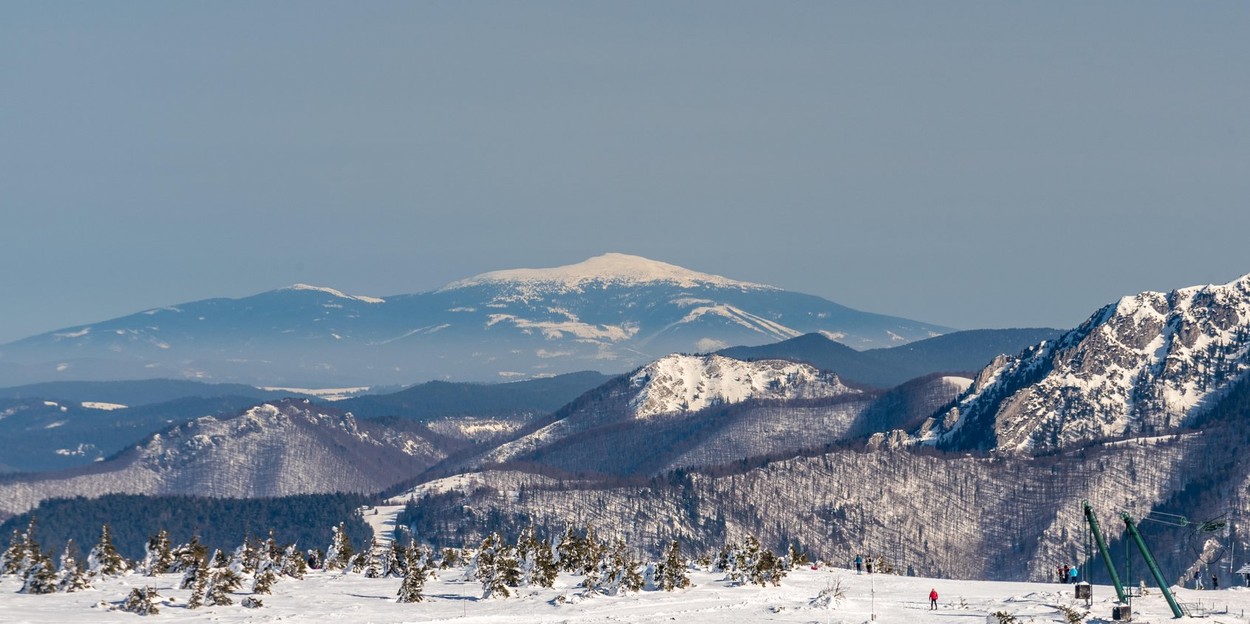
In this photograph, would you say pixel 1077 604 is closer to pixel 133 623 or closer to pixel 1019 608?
pixel 1019 608

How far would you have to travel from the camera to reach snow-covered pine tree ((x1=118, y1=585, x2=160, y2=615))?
19412cm

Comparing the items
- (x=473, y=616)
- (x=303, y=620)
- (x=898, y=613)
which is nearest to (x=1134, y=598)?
(x=898, y=613)

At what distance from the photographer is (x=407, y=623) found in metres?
→ 191

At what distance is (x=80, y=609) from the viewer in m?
196

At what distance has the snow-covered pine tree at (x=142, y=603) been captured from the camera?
Result: 637 ft

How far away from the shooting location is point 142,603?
640 ft

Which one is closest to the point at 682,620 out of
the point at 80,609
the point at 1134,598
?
the point at 1134,598

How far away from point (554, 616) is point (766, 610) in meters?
18.6

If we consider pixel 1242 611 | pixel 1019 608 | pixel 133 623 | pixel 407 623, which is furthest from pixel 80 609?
pixel 1242 611

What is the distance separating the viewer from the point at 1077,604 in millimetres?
194750

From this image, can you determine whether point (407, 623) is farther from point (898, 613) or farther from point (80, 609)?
point (898, 613)

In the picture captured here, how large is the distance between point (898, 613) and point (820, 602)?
25.7 ft

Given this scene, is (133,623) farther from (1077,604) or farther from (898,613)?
(1077,604)

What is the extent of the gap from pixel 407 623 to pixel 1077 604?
57.5 m
